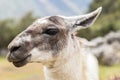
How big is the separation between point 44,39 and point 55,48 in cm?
22

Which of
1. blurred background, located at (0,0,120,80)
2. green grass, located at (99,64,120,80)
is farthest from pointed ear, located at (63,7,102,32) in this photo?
green grass, located at (99,64,120,80)

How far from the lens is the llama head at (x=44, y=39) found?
709 centimetres

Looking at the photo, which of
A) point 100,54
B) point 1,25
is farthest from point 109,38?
point 1,25

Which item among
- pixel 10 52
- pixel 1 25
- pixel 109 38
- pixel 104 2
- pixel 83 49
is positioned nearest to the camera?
pixel 10 52

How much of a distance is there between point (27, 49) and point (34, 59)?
0.85 ft

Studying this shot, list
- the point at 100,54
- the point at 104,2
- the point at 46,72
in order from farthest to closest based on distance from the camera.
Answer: the point at 104,2, the point at 100,54, the point at 46,72

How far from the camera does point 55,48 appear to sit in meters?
7.59

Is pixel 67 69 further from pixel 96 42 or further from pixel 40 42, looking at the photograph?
pixel 96 42

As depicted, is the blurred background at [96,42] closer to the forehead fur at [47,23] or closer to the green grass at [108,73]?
the green grass at [108,73]

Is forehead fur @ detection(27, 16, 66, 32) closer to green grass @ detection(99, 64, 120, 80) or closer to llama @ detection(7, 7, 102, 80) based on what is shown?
llama @ detection(7, 7, 102, 80)

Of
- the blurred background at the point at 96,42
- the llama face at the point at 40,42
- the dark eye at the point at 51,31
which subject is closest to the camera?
the llama face at the point at 40,42

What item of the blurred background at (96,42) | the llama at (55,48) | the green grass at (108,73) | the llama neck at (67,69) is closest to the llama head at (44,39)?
the llama at (55,48)

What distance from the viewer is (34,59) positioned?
7.38 m

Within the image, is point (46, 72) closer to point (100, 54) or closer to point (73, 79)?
point (73, 79)
